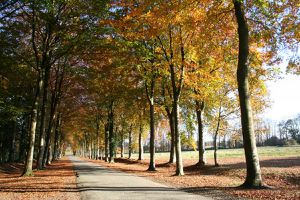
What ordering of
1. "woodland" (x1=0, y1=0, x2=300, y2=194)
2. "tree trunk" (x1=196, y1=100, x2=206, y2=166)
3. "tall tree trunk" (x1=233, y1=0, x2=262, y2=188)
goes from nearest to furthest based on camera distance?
"tall tree trunk" (x1=233, y1=0, x2=262, y2=188) → "woodland" (x1=0, y1=0, x2=300, y2=194) → "tree trunk" (x1=196, y1=100, x2=206, y2=166)

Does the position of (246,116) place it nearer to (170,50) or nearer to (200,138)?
(170,50)

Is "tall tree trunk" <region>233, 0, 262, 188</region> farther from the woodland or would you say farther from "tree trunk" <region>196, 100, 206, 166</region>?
"tree trunk" <region>196, 100, 206, 166</region>

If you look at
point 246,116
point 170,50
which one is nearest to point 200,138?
point 170,50

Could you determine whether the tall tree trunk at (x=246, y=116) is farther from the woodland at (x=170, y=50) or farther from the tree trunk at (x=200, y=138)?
the tree trunk at (x=200, y=138)

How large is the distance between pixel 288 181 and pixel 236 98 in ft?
40.4

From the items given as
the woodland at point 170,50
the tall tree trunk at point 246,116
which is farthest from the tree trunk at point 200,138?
the tall tree trunk at point 246,116

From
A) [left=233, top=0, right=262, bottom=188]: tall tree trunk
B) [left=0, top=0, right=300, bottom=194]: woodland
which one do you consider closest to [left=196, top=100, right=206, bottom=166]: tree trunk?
[left=0, top=0, right=300, bottom=194]: woodland

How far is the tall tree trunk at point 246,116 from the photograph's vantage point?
42.5ft

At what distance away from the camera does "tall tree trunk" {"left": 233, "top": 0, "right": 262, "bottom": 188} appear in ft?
42.5

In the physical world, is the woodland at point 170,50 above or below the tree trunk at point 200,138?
above

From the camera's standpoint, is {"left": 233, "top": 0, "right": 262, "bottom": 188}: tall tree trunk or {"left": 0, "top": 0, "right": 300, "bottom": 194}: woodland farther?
{"left": 0, "top": 0, "right": 300, "bottom": 194}: woodland

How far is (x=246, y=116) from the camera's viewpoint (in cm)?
1341

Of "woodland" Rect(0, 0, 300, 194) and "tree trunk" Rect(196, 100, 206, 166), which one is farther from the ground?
"woodland" Rect(0, 0, 300, 194)

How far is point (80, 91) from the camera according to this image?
41.8 meters
